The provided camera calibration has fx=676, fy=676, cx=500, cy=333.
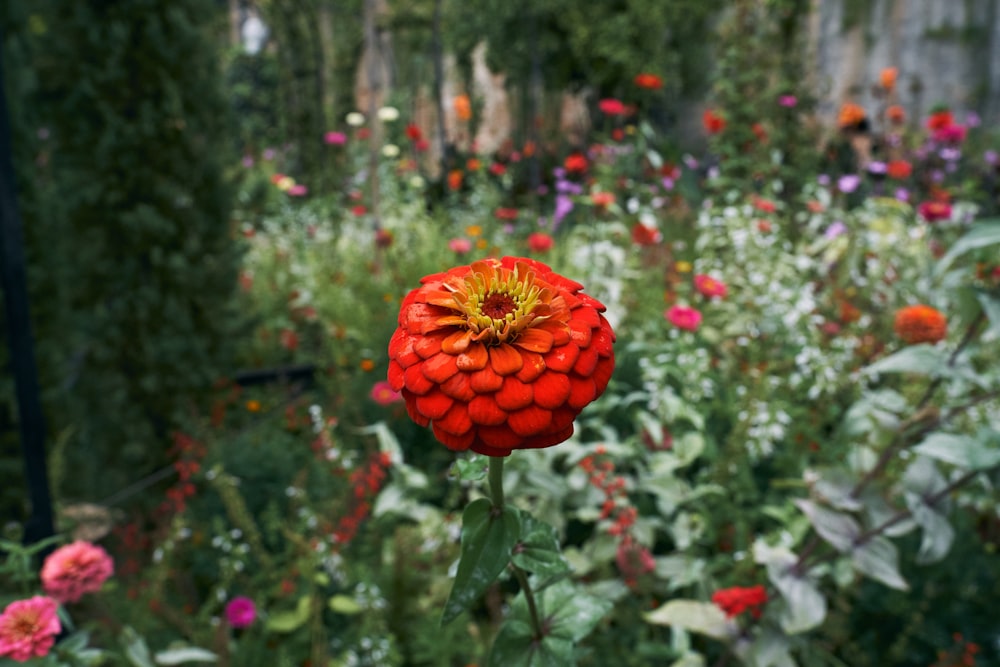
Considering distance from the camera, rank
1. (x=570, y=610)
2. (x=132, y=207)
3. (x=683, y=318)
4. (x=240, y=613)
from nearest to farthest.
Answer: (x=570, y=610) → (x=240, y=613) → (x=683, y=318) → (x=132, y=207)

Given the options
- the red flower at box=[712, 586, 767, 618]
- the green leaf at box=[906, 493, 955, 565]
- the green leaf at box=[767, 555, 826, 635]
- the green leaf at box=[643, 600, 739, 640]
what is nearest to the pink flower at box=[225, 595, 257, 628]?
the green leaf at box=[643, 600, 739, 640]

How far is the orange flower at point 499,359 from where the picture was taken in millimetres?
591

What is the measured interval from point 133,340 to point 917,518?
257 cm

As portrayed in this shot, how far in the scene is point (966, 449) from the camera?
3.72 feet

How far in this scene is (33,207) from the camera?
82.8 inches

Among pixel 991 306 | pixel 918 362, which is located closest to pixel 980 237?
pixel 991 306

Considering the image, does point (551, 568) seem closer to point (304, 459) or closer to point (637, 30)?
point (304, 459)

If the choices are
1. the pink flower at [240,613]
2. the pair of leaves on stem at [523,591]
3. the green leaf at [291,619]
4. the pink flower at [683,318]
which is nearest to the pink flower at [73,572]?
the pink flower at [240,613]

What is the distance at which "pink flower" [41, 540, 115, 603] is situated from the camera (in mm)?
1084

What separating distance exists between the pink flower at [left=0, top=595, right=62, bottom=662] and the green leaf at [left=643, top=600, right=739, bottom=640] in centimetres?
101

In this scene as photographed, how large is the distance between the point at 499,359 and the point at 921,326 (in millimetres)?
1450

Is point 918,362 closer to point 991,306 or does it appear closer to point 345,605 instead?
point 991,306

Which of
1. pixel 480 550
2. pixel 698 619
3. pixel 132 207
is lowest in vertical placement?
pixel 698 619

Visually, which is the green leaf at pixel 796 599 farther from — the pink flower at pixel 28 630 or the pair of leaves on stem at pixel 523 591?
the pink flower at pixel 28 630
